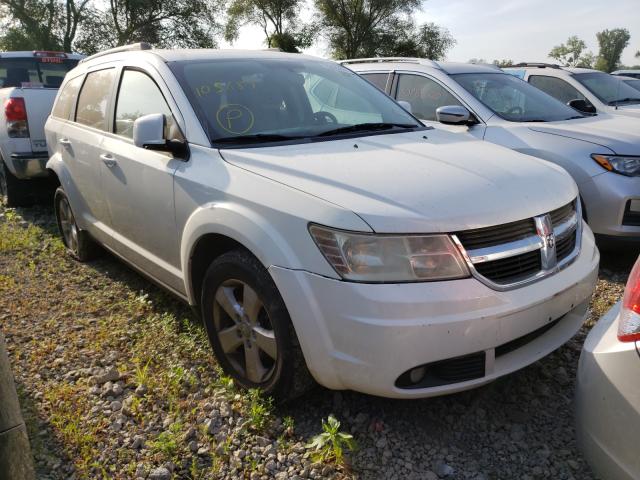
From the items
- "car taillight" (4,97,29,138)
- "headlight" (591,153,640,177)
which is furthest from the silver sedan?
"car taillight" (4,97,29,138)

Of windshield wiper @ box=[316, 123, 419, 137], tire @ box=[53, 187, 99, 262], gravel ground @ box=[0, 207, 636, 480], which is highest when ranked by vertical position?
windshield wiper @ box=[316, 123, 419, 137]

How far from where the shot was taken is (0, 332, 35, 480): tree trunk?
1459mm

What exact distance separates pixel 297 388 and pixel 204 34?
3180cm

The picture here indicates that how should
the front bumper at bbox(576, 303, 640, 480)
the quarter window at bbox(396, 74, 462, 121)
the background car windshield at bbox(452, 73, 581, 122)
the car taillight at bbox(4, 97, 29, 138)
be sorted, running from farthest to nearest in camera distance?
1. the car taillight at bbox(4, 97, 29, 138)
2. the quarter window at bbox(396, 74, 462, 121)
3. the background car windshield at bbox(452, 73, 581, 122)
4. the front bumper at bbox(576, 303, 640, 480)

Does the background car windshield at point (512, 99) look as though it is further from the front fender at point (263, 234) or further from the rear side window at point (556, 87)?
the front fender at point (263, 234)

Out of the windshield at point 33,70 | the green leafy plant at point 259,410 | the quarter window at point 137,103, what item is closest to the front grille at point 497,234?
the green leafy plant at point 259,410

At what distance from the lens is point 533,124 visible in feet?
16.1

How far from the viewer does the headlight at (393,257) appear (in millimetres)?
2141

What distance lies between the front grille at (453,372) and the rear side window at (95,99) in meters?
2.76

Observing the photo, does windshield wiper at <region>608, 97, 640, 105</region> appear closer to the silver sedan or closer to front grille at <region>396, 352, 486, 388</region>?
front grille at <region>396, 352, 486, 388</region>

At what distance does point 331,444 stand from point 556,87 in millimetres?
7160

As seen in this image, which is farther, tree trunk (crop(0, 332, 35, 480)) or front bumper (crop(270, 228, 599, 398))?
front bumper (crop(270, 228, 599, 398))

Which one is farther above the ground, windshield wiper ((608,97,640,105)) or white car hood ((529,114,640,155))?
white car hood ((529,114,640,155))

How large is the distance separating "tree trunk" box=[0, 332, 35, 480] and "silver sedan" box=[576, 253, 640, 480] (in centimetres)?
164
